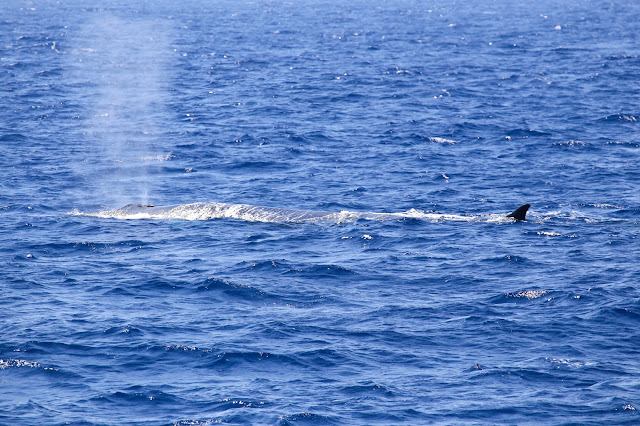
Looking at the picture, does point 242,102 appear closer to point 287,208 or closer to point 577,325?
point 287,208

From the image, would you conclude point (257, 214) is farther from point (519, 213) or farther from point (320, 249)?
point (519, 213)

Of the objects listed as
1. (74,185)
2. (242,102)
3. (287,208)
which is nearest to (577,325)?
(287,208)

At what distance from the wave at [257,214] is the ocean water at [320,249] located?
158mm

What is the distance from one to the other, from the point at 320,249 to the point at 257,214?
20.6ft

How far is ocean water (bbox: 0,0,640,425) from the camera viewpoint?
22.7 metres

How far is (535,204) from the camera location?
41625mm

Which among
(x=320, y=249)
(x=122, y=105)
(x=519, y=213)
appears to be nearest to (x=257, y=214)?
(x=320, y=249)

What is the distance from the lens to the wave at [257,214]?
130 feet

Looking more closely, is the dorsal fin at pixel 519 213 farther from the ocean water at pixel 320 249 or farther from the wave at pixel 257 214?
the ocean water at pixel 320 249

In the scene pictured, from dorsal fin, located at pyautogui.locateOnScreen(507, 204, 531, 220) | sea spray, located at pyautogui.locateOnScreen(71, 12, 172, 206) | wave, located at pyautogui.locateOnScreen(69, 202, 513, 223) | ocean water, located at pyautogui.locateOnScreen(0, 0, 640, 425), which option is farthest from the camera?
sea spray, located at pyautogui.locateOnScreen(71, 12, 172, 206)

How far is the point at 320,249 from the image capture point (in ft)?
116

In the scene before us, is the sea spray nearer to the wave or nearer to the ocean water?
the ocean water

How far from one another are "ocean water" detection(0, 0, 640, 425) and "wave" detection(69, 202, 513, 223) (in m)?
0.16

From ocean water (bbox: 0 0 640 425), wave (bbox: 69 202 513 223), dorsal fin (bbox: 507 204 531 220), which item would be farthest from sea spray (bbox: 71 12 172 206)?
dorsal fin (bbox: 507 204 531 220)
